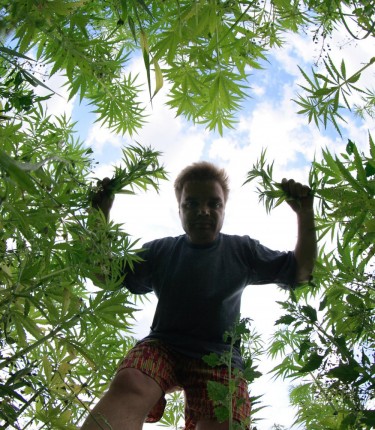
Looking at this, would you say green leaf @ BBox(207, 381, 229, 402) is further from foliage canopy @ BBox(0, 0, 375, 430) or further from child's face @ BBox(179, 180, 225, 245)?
child's face @ BBox(179, 180, 225, 245)

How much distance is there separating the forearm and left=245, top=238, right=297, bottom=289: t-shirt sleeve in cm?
3

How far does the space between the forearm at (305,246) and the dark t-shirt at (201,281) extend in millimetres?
33

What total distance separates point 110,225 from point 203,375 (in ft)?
1.62

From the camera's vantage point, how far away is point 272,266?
60.1 inches

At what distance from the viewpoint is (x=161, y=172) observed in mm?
1288

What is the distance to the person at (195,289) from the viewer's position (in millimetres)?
1229

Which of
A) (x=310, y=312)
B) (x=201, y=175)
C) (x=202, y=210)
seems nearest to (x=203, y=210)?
(x=202, y=210)

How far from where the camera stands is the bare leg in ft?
3.62

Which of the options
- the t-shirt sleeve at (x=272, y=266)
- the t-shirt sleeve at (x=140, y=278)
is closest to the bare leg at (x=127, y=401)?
the t-shirt sleeve at (x=140, y=278)

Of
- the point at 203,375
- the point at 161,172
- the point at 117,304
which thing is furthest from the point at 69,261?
the point at 203,375

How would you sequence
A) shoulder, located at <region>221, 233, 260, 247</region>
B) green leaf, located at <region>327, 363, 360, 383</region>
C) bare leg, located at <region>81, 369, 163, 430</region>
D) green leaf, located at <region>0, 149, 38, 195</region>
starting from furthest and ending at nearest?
shoulder, located at <region>221, 233, 260, 247</region> → bare leg, located at <region>81, 369, 163, 430</region> → green leaf, located at <region>327, 363, 360, 383</region> → green leaf, located at <region>0, 149, 38, 195</region>

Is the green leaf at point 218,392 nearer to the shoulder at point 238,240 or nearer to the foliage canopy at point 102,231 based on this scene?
the foliage canopy at point 102,231

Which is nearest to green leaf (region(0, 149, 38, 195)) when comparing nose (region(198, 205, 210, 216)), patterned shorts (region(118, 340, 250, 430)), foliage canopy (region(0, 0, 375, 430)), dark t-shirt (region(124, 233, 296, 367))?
foliage canopy (region(0, 0, 375, 430))

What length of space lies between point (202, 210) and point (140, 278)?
30 centimetres
